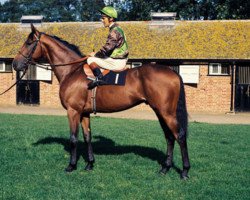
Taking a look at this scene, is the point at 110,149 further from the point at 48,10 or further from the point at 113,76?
the point at 48,10

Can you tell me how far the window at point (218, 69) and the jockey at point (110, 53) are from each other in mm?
19200

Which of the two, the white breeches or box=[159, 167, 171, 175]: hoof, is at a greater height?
the white breeches

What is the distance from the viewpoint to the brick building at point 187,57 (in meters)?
25.9

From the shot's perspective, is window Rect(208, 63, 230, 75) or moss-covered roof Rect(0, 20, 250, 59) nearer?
window Rect(208, 63, 230, 75)

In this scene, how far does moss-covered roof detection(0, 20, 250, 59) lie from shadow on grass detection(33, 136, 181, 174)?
16496 mm

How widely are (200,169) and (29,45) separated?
15.2 feet

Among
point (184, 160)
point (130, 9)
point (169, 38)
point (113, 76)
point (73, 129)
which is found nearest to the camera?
point (184, 160)

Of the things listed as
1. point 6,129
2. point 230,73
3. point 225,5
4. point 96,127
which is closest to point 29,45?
point 6,129

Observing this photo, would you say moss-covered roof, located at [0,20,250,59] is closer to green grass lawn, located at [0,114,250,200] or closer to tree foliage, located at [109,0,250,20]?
tree foliage, located at [109,0,250,20]

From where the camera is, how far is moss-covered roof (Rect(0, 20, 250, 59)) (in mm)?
26641

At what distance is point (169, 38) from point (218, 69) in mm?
4649

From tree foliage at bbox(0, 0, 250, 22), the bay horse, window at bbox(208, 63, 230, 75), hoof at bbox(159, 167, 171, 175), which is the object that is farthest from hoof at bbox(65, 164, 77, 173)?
tree foliage at bbox(0, 0, 250, 22)

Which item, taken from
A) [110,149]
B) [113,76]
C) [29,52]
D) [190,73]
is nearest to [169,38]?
[190,73]

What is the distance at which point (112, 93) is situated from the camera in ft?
26.2
